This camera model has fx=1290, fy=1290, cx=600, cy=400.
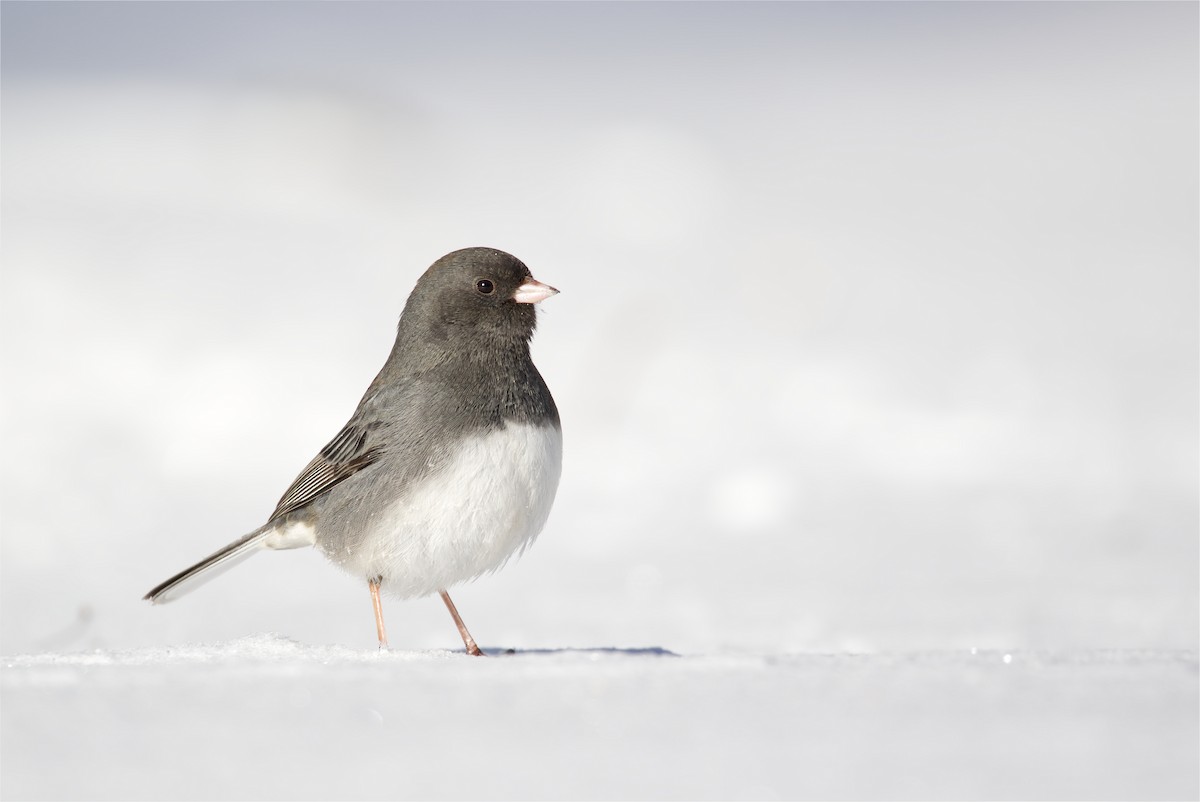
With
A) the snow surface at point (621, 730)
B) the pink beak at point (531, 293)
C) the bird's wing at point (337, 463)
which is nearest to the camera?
the snow surface at point (621, 730)

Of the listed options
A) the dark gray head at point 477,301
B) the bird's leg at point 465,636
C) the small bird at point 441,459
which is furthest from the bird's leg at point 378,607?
the dark gray head at point 477,301

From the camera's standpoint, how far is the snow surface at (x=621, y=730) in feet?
7.32

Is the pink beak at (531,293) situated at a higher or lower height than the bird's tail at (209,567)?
higher

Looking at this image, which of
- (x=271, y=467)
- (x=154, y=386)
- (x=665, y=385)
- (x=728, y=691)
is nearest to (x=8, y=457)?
(x=154, y=386)

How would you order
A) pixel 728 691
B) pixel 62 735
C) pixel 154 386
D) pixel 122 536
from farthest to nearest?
1. pixel 154 386
2. pixel 122 536
3. pixel 728 691
4. pixel 62 735

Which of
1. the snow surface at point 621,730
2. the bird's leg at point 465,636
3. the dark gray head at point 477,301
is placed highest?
the dark gray head at point 477,301

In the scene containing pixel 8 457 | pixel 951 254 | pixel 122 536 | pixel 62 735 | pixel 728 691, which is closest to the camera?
pixel 62 735

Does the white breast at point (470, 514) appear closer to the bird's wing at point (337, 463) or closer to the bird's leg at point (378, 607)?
the bird's leg at point (378, 607)

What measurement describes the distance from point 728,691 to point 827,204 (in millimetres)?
6554

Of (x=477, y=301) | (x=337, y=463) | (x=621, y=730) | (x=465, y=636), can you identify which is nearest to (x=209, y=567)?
(x=337, y=463)

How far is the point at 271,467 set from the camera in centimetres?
641

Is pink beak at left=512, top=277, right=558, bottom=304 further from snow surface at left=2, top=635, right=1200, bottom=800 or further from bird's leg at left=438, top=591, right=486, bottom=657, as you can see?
snow surface at left=2, top=635, right=1200, bottom=800

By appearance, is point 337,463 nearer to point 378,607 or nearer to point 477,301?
point 378,607

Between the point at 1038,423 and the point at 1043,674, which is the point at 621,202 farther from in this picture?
the point at 1043,674
